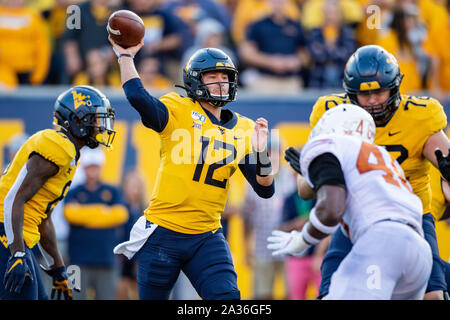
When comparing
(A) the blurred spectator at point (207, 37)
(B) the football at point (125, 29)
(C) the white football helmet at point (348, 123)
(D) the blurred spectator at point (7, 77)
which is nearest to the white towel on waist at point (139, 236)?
(B) the football at point (125, 29)

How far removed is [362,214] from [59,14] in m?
7.16

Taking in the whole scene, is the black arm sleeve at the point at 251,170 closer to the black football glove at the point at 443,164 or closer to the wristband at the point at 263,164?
the wristband at the point at 263,164

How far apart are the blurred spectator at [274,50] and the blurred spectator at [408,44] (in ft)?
3.68

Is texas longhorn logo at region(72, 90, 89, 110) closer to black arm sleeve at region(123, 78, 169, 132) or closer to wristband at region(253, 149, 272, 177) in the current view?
black arm sleeve at region(123, 78, 169, 132)

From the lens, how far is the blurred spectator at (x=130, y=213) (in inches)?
367

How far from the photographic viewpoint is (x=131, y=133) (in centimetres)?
970

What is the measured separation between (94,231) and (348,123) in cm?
508

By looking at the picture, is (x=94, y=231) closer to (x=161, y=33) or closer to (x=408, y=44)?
(x=161, y=33)

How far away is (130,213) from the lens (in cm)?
933

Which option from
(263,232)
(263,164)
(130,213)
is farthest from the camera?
(130,213)

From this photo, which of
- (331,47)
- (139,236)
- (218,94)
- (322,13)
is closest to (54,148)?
(139,236)

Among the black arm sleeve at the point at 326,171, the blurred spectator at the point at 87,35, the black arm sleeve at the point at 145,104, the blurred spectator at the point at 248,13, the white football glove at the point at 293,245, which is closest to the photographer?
the black arm sleeve at the point at 326,171

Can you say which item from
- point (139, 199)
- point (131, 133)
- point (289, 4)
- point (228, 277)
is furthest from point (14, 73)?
point (228, 277)
